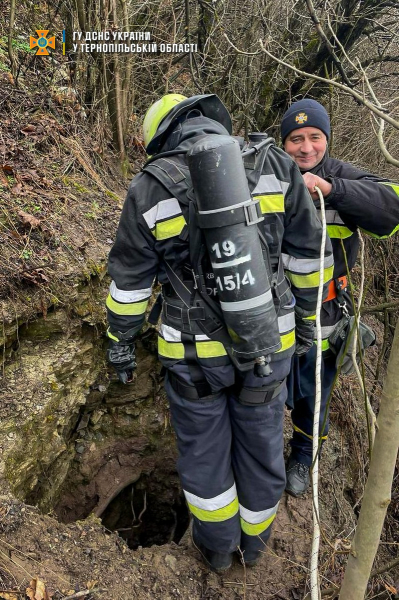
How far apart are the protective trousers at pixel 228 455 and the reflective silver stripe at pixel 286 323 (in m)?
0.17

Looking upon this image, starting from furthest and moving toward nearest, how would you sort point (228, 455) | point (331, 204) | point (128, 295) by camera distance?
point (331, 204) → point (228, 455) → point (128, 295)

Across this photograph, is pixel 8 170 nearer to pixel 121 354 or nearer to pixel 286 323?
pixel 121 354

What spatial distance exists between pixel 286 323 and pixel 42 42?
4012 mm

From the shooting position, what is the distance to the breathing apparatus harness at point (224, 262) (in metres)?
1.76

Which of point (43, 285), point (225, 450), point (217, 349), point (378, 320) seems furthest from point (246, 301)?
point (378, 320)

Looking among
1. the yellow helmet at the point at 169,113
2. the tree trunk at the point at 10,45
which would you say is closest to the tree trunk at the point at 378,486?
the yellow helmet at the point at 169,113

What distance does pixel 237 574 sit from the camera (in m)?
2.69

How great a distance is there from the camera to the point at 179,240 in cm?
203

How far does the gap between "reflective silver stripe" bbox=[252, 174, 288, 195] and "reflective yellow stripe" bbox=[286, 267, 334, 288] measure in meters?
0.57

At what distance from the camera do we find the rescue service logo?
14.1ft

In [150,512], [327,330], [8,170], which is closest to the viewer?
[327,330]

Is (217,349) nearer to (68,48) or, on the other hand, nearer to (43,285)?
(43,285)

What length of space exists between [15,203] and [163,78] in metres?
2.83

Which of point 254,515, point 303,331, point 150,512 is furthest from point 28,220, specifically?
point 150,512
